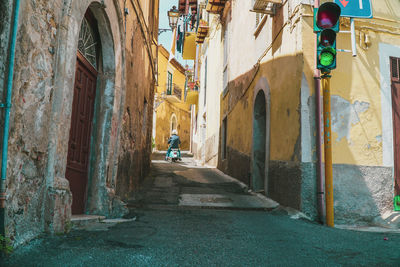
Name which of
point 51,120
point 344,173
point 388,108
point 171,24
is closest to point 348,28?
point 388,108

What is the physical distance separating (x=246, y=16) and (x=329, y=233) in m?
6.76

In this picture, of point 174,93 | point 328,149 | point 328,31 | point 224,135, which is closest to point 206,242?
point 328,149

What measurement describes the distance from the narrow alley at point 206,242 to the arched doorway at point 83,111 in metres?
0.58

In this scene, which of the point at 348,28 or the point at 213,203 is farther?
the point at 213,203

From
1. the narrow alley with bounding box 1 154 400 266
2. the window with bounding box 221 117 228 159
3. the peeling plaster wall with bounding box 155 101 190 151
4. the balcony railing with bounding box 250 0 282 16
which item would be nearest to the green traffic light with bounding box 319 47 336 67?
the narrow alley with bounding box 1 154 400 266

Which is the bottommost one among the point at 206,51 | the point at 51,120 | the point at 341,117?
the point at 51,120

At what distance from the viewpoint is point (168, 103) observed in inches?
1093

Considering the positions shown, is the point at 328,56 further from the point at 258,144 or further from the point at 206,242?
the point at 258,144

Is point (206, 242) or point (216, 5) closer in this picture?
point (206, 242)

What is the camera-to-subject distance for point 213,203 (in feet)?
21.1

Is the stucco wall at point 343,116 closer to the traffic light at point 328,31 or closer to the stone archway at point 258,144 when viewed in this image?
the traffic light at point 328,31

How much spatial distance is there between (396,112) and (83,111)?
4906 millimetres

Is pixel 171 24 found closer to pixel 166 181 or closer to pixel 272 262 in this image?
pixel 166 181

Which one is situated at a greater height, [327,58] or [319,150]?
[327,58]
